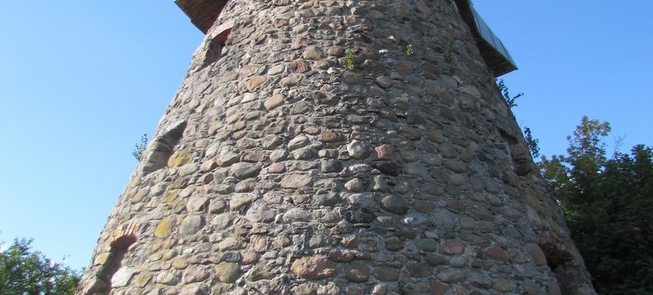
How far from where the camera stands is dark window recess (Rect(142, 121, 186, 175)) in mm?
4996

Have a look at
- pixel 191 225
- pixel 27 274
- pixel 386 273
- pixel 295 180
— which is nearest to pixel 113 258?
pixel 191 225

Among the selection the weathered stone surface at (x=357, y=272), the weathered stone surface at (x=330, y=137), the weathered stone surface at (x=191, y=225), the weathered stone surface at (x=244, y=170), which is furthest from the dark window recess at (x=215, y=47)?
the weathered stone surface at (x=357, y=272)

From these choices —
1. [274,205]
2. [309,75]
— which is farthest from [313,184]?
[309,75]

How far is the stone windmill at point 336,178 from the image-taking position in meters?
3.79

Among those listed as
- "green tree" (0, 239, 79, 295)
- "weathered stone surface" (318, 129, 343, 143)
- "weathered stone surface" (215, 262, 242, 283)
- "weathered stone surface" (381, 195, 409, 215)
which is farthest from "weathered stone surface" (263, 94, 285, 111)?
"green tree" (0, 239, 79, 295)

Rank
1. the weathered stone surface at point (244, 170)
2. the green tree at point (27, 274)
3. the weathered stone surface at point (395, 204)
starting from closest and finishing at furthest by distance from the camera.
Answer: the weathered stone surface at point (395, 204)
the weathered stone surface at point (244, 170)
the green tree at point (27, 274)

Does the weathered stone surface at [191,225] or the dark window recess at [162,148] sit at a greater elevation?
the dark window recess at [162,148]

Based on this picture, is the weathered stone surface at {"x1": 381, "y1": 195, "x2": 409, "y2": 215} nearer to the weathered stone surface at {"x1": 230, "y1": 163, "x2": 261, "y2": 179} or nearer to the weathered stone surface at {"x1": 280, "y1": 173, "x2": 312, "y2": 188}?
the weathered stone surface at {"x1": 280, "y1": 173, "x2": 312, "y2": 188}

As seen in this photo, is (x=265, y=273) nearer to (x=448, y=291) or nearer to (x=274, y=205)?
(x=274, y=205)

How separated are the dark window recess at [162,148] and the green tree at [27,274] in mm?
13167

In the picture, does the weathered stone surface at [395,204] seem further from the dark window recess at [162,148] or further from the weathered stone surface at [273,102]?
the dark window recess at [162,148]

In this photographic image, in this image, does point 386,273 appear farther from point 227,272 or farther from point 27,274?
point 27,274

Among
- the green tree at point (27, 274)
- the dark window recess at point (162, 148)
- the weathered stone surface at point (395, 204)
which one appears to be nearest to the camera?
the weathered stone surface at point (395, 204)

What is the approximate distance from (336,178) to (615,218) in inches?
214
